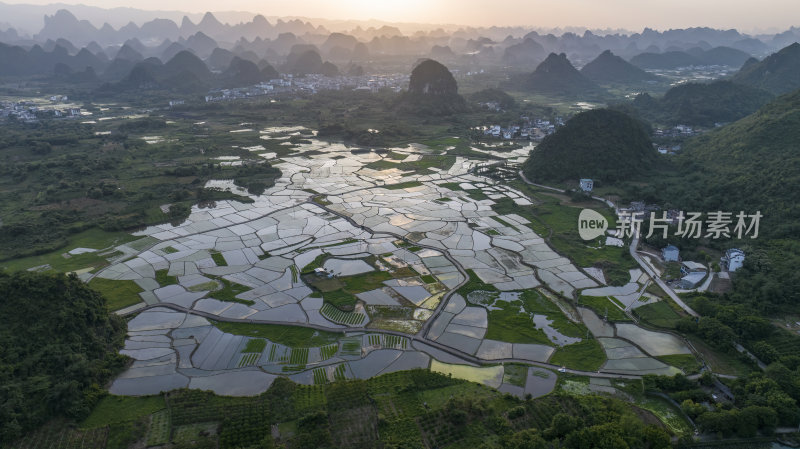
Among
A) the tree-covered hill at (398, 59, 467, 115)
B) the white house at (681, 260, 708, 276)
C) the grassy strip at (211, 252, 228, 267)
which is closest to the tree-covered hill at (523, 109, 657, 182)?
the white house at (681, 260, 708, 276)

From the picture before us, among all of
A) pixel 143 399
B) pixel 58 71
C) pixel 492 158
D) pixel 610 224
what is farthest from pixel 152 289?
pixel 58 71

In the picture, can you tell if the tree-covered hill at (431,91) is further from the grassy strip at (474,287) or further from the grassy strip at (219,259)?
the grassy strip at (474,287)

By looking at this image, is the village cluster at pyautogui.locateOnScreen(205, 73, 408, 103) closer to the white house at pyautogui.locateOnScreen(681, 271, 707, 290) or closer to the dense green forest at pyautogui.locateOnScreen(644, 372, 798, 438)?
the white house at pyautogui.locateOnScreen(681, 271, 707, 290)

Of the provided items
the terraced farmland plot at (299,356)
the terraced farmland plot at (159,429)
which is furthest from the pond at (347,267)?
the terraced farmland plot at (159,429)

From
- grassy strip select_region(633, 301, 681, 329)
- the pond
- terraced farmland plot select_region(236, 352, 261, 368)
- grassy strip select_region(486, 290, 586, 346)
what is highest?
grassy strip select_region(633, 301, 681, 329)

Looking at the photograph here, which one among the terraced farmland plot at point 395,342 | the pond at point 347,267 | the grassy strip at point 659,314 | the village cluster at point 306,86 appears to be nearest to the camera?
the terraced farmland plot at point 395,342

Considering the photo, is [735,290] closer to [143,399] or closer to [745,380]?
[745,380]
